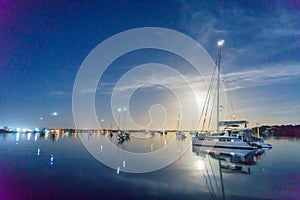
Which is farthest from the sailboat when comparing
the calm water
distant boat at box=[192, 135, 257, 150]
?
the calm water

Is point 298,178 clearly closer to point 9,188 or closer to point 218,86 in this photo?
point 9,188

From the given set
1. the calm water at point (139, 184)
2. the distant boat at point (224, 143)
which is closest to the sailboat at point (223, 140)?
the distant boat at point (224, 143)

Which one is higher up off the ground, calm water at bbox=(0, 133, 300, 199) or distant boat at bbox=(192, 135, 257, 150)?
distant boat at bbox=(192, 135, 257, 150)

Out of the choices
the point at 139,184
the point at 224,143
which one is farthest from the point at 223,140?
the point at 139,184

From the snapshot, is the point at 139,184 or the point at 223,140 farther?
the point at 223,140

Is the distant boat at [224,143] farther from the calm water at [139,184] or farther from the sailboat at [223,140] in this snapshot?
the calm water at [139,184]

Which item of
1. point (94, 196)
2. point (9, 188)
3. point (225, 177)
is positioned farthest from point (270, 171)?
point (9, 188)

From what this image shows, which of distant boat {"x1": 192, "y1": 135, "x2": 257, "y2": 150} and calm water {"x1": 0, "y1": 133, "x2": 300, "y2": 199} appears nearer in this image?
calm water {"x1": 0, "y1": 133, "x2": 300, "y2": 199}

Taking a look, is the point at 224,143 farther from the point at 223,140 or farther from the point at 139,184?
the point at 139,184

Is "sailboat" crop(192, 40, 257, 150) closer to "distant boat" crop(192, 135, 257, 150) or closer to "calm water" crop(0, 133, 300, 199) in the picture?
"distant boat" crop(192, 135, 257, 150)

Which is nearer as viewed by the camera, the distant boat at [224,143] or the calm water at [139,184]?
the calm water at [139,184]

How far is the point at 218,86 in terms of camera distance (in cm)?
4662

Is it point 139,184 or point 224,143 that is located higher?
point 224,143

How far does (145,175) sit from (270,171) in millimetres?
11951
